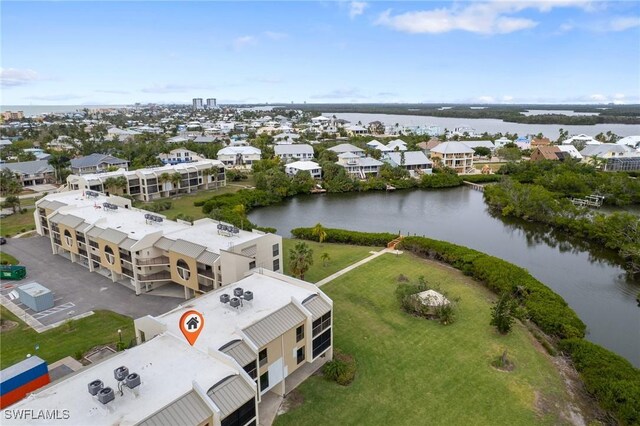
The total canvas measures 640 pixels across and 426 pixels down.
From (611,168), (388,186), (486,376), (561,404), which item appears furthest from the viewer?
(611,168)

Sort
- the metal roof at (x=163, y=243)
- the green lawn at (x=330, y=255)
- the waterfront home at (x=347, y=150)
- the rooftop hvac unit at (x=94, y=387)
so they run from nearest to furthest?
the rooftop hvac unit at (x=94, y=387), the metal roof at (x=163, y=243), the green lawn at (x=330, y=255), the waterfront home at (x=347, y=150)

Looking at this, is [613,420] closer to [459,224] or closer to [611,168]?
[459,224]

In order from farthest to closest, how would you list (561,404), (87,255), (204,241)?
(87,255), (204,241), (561,404)

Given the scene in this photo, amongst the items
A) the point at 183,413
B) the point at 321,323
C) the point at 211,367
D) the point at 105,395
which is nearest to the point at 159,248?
the point at 321,323

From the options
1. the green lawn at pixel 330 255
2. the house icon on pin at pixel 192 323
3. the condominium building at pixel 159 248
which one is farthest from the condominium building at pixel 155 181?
the house icon on pin at pixel 192 323

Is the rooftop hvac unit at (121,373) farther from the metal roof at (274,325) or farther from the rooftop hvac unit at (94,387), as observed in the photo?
the metal roof at (274,325)

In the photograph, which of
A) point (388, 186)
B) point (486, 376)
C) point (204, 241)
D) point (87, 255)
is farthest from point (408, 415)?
point (388, 186)

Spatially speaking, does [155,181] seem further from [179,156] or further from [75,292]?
[75,292]
